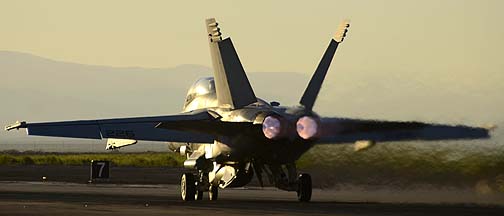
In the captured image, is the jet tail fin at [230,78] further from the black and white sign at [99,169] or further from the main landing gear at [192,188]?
the black and white sign at [99,169]

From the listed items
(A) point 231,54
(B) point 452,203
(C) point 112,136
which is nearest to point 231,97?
(A) point 231,54

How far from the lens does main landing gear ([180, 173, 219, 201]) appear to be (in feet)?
149

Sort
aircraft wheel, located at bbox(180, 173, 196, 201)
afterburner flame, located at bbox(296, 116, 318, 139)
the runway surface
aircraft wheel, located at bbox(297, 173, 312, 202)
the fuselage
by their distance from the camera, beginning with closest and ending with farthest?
the runway surface → afterburner flame, located at bbox(296, 116, 318, 139) → the fuselage → aircraft wheel, located at bbox(297, 173, 312, 202) → aircraft wheel, located at bbox(180, 173, 196, 201)

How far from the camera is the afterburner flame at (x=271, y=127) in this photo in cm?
4156

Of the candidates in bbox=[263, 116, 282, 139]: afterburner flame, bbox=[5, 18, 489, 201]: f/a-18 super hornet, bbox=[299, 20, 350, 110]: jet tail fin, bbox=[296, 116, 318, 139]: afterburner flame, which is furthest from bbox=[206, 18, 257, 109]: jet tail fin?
bbox=[296, 116, 318, 139]: afterburner flame

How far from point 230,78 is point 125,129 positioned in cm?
393

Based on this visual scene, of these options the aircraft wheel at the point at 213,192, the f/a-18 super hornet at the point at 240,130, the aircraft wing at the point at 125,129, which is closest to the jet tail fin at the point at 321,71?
the f/a-18 super hornet at the point at 240,130

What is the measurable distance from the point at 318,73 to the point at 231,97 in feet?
10.3

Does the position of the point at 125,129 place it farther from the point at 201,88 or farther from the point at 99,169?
the point at 99,169

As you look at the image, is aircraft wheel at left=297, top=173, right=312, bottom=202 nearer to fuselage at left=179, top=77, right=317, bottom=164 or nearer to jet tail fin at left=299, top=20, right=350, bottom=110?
fuselage at left=179, top=77, right=317, bottom=164

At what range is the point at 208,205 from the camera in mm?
41156

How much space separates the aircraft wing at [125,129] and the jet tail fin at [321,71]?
11.0 ft

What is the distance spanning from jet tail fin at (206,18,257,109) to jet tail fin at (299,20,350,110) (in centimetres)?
182

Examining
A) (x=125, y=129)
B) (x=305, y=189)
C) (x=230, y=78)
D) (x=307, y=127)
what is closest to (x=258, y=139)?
(x=307, y=127)
